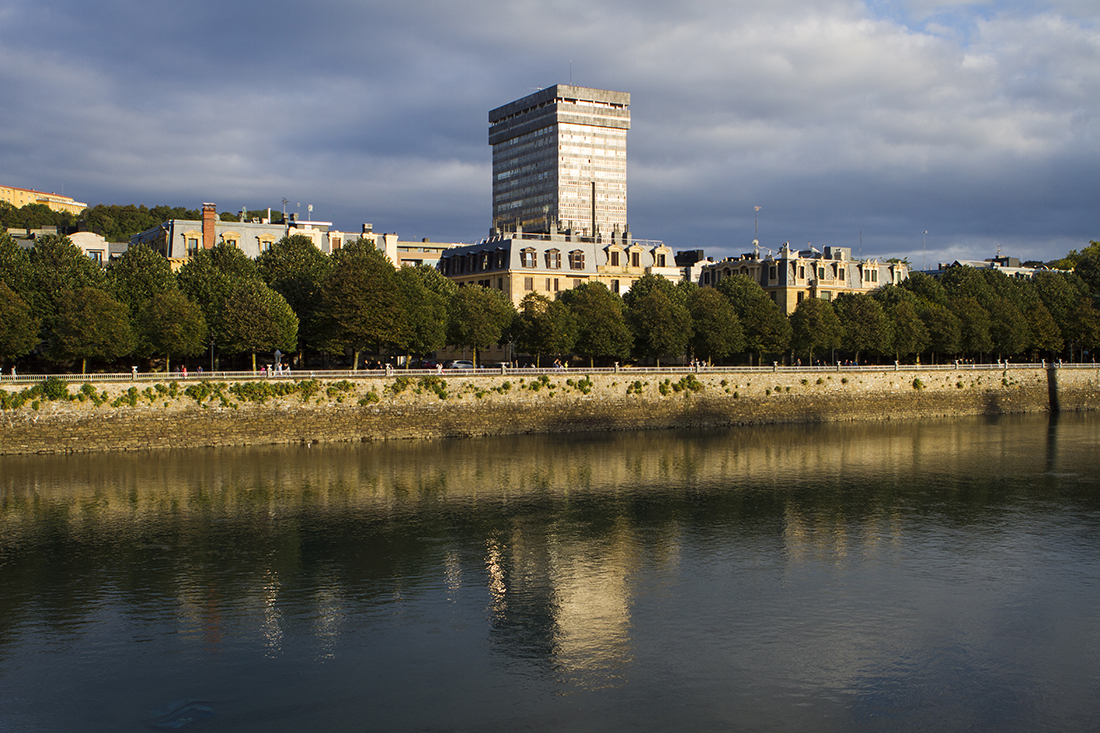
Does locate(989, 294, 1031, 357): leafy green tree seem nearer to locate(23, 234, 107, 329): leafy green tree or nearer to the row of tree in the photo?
the row of tree

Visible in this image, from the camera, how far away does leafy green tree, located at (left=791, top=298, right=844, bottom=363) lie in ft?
328

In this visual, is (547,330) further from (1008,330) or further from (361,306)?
(1008,330)

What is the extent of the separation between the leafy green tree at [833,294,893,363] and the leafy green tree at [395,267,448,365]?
1790 inches

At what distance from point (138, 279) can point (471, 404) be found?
96.9 ft

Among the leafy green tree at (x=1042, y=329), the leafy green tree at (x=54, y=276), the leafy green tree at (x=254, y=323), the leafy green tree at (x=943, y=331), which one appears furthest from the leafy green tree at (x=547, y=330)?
the leafy green tree at (x=1042, y=329)

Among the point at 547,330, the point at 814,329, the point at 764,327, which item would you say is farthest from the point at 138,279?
the point at 814,329

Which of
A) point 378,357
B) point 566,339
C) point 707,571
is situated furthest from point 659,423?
point 707,571

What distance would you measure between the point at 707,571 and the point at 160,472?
113 feet

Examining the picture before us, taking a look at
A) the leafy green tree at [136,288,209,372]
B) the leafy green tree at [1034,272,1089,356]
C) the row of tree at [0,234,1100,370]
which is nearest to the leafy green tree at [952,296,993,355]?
the row of tree at [0,234,1100,370]

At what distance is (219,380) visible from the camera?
64.8 meters

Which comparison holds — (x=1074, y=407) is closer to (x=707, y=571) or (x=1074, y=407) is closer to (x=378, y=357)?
(x=378, y=357)

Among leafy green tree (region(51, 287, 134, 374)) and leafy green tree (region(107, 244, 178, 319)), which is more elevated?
leafy green tree (region(107, 244, 178, 319))

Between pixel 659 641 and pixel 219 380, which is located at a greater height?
pixel 219 380

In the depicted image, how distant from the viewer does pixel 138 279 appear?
250 feet
